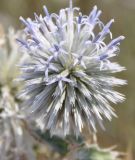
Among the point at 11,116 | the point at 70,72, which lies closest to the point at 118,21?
the point at 11,116

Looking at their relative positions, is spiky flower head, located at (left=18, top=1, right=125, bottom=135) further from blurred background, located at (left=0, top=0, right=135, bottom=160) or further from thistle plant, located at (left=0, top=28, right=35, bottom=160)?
blurred background, located at (left=0, top=0, right=135, bottom=160)

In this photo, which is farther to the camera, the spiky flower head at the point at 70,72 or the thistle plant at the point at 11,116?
the thistle plant at the point at 11,116

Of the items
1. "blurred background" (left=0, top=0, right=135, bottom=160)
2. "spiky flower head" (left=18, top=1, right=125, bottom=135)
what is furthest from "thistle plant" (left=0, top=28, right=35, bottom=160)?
"blurred background" (left=0, top=0, right=135, bottom=160)

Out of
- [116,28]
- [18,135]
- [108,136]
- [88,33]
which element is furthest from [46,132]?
[116,28]

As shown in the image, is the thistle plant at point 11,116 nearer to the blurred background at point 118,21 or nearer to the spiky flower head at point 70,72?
the spiky flower head at point 70,72

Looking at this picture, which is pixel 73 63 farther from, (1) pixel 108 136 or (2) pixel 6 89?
(1) pixel 108 136

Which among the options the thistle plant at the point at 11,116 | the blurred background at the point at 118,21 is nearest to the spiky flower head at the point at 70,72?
the thistle plant at the point at 11,116
